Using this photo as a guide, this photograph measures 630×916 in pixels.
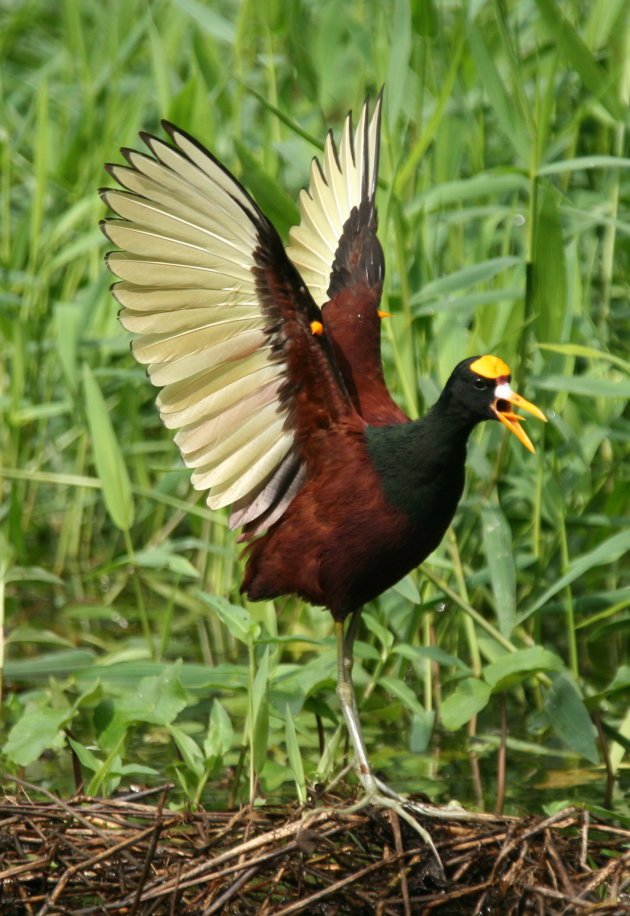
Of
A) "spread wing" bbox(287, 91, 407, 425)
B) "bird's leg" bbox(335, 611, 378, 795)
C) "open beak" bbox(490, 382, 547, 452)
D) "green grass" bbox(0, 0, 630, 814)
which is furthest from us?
"spread wing" bbox(287, 91, 407, 425)

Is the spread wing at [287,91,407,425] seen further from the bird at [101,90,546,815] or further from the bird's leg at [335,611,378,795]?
the bird's leg at [335,611,378,795]

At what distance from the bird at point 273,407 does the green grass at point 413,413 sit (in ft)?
0.69

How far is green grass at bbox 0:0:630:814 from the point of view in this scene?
3.45 m

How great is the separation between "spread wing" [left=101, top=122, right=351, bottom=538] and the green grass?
0.35 meters

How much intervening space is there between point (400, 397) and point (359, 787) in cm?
123

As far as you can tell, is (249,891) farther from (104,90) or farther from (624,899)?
(104,90)

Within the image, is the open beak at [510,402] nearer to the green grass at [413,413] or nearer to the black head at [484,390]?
the black head at [484,390]

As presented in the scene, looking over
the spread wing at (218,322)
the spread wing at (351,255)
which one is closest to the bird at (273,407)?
the spread wing at (218,322)

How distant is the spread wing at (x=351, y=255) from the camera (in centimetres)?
358

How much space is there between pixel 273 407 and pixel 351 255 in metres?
0.78

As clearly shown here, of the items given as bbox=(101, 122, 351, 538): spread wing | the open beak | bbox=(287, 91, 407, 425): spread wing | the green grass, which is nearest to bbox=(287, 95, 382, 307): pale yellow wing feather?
bbox=(287, 91, 407, 425): spread wing

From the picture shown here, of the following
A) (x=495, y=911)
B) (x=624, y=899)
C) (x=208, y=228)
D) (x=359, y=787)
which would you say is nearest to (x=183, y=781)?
(x=359, y=787)

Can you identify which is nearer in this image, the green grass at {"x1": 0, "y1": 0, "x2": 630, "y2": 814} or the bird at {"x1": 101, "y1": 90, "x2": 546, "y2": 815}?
the bird at {"x1": 101, "y1": 90, "x2": 546, "y2": 815}

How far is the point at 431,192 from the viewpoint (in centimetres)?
388
